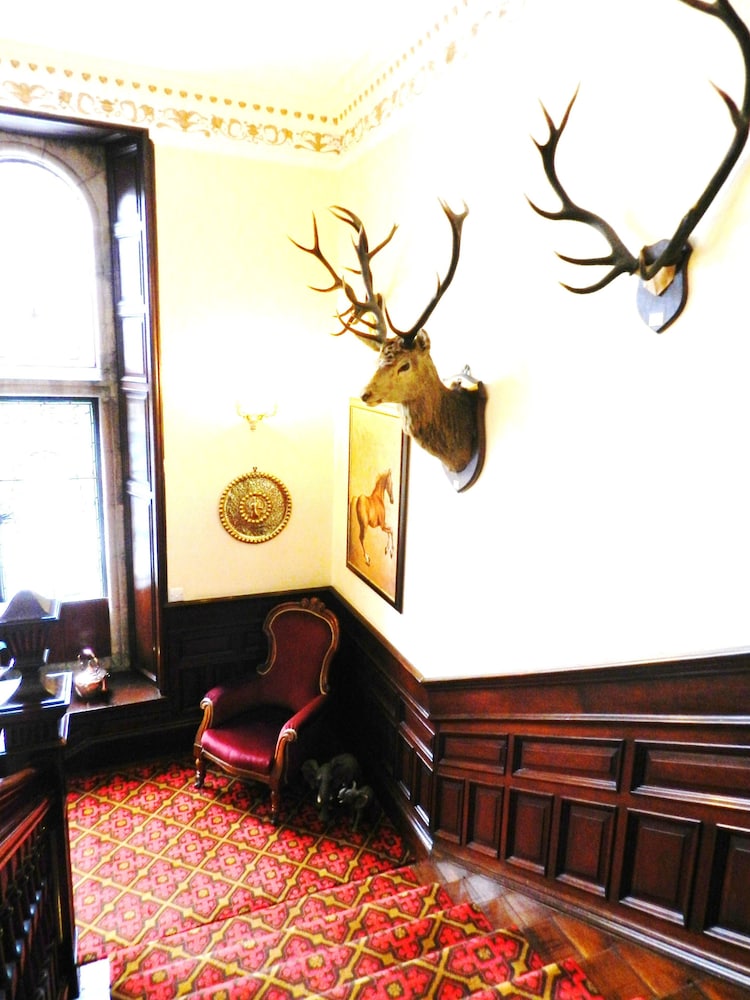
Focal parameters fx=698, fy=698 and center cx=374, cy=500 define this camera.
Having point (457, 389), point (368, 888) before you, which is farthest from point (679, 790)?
point (368, 888)

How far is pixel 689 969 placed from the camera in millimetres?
2236

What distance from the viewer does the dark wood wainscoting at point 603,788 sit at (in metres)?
2.09

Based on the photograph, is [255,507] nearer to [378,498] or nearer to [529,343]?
[378,498]

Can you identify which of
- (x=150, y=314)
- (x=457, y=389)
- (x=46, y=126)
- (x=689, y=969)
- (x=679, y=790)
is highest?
(x=46, y=126)

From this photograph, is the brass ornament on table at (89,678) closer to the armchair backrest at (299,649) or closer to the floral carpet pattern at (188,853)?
the floral carpet pattern at (188,853)

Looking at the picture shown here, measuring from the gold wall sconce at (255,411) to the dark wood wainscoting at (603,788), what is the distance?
6.11 feet

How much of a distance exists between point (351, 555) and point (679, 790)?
2906 millimetres

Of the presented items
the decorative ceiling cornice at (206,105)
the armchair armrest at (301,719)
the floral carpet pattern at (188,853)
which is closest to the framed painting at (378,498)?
the armchair armrest at (301,719)

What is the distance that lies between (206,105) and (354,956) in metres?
4.68

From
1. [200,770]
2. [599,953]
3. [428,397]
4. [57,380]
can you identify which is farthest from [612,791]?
[57,380]

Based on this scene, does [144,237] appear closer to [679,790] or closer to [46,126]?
[46,126]

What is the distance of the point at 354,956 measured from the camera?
2818mm

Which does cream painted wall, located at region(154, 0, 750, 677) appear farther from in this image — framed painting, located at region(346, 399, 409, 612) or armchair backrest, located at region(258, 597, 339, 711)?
armchair backrest, located at region(258, 597, 339, 711)

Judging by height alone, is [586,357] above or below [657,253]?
below
